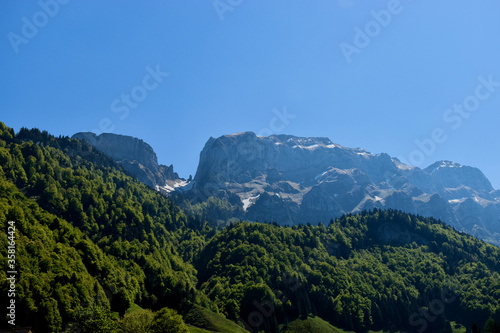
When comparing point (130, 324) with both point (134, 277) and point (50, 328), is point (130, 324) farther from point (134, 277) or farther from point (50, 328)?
point (134, 277)

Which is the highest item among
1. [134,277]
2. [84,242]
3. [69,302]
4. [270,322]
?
[84,242]

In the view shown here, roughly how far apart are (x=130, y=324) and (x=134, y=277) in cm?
7194

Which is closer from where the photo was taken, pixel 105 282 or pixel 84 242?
pixel 105 282

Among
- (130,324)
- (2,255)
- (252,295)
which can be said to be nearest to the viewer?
(130,324)

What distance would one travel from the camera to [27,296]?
9725 centimetres

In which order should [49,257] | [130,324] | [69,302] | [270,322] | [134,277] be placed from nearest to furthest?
1. [130,324]
2. [69,302]
3. [49,257]
4. [134,277]
5. [270,322]

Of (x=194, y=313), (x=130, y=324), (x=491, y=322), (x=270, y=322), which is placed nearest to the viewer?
(x=491, y=322)

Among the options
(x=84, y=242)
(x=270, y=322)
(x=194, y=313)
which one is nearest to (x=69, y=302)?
(x=84, y=242)

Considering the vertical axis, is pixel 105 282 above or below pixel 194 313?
above

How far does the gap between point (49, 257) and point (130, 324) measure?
43.6 m

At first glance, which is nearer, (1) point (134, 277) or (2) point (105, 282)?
(2) point (105, 282)

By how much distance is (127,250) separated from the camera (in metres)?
193

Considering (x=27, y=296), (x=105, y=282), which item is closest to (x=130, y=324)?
(x=27, y=296)

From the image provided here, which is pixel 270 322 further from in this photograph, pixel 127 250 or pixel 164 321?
pixel 164 321
